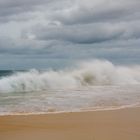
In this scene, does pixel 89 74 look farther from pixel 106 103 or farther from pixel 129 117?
pixel 129 117

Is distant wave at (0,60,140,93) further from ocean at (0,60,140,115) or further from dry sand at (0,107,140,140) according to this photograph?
dry sand at (0,107,140,140)

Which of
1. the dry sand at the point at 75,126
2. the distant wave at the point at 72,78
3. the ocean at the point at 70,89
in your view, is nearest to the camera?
the dry sand at the point at 75,126

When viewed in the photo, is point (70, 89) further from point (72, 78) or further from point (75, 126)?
point (75, 126)

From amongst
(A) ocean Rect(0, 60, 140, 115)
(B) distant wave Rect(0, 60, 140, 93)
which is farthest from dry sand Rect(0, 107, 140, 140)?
(B) distant wave Rect(0, 60, 140, 93)

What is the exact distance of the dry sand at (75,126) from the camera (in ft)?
23.4

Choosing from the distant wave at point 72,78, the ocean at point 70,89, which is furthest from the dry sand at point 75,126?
the distant wave at point 72,78

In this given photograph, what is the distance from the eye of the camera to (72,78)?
24.9m

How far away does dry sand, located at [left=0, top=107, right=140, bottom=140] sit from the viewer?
7133 mm

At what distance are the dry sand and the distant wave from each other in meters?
9.98

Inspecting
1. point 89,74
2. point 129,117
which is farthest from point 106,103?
point 89,74

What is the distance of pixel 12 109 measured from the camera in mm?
10695

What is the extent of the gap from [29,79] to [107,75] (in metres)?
7.03

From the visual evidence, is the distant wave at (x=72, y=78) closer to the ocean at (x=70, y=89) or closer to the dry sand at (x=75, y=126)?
the ocean at (x=70, y=89)

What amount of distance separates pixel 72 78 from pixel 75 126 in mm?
16818
